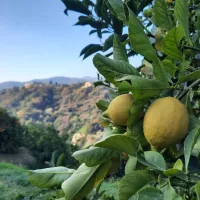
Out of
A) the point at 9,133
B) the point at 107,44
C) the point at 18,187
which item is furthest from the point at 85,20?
the point at 9,133

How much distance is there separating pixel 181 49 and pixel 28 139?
1426cm

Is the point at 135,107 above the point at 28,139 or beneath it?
above

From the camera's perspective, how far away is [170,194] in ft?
1.30

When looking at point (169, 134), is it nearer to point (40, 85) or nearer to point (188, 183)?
point (188, 183)

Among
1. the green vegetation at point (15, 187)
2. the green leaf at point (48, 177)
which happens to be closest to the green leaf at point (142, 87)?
the green leaf at point (48, 177)

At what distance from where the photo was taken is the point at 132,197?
1.42 feet

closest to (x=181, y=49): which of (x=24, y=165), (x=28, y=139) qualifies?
(x=24, y=165)

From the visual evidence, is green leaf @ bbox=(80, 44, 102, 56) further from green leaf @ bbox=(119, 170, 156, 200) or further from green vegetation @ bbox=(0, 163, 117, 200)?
green vegetation @ bbox=(0, 163, 117, 200)

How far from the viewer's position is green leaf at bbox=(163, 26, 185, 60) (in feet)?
1.49

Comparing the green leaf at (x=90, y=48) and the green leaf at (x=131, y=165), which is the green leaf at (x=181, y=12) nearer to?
the green leaf at (x=131, y=165)

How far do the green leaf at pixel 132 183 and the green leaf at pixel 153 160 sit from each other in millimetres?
15

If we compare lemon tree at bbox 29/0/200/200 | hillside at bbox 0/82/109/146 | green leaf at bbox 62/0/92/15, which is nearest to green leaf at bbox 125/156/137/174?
lemon tree at bbox 29/0/200/200

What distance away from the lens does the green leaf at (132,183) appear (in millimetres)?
424

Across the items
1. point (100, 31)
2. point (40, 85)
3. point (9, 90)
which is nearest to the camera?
point (100, 31)
